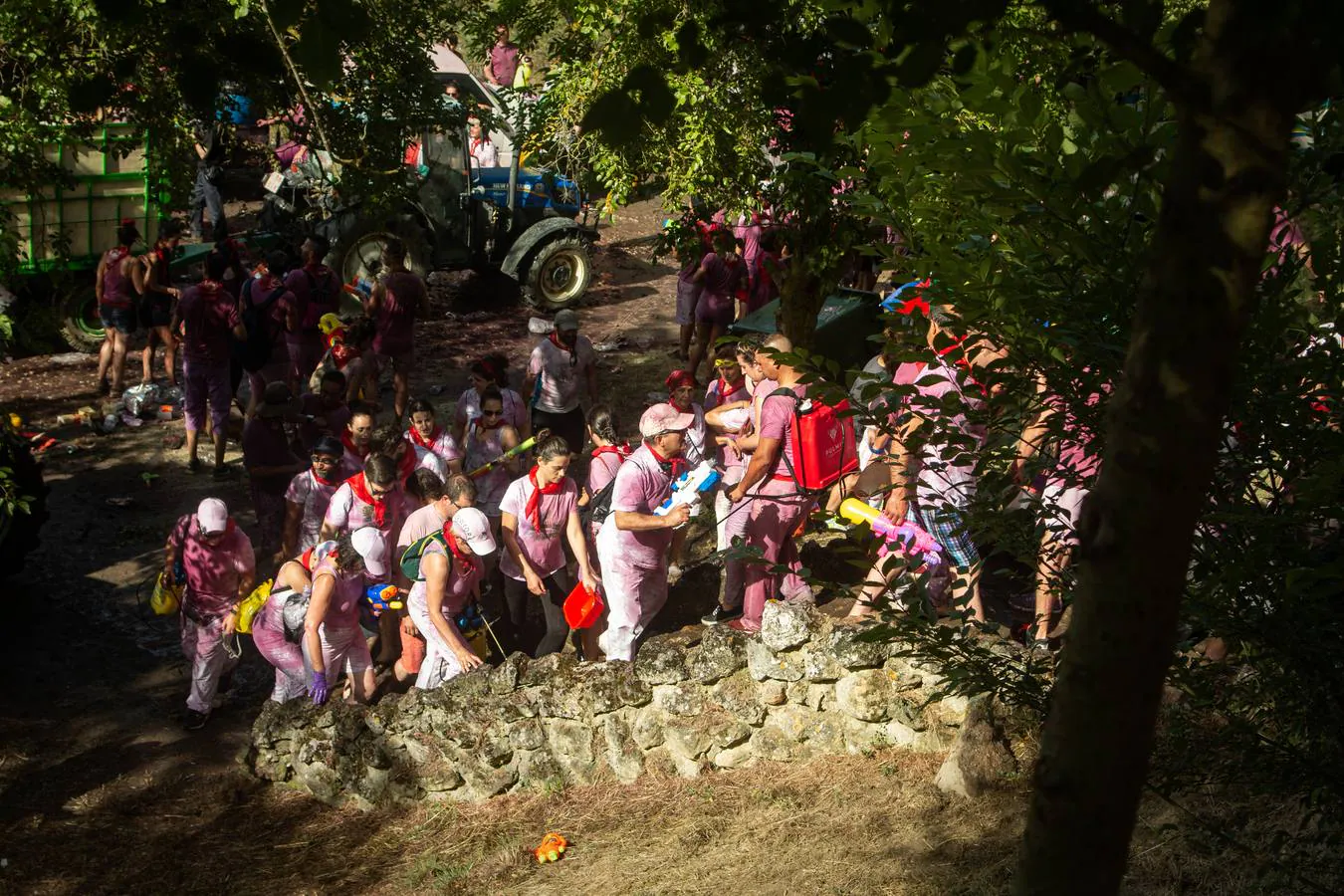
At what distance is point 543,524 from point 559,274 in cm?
817

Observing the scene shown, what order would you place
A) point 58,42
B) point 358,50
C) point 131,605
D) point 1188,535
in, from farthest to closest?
point 358,50 < point 131,605 < point 58,42 < point 1188,535

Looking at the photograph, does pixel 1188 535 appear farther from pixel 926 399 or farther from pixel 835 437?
pixel 835 437

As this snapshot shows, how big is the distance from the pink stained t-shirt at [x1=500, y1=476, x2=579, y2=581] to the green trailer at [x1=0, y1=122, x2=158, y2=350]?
20.6 feet

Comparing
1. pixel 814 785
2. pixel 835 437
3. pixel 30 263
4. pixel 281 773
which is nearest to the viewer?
pixel 814 785

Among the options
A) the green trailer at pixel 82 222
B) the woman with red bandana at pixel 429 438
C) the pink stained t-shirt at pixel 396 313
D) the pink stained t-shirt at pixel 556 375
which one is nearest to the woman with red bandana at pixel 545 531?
the woman with red bandana at pixel 429 438

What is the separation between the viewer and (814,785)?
5.80 m

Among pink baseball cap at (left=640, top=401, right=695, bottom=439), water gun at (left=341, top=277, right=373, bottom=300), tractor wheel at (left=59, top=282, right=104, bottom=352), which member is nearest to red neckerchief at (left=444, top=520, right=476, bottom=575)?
pink baseball cap at (left=640, top=401, right=695, bottom=439)

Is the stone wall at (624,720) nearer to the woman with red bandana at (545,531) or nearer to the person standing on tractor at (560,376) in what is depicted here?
the woman with red bandana at (545,531)

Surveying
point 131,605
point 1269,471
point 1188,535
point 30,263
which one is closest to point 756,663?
point 1269,471

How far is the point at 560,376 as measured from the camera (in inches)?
369

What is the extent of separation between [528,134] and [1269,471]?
682 centimetres

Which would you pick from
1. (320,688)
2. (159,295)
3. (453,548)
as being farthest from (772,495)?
(159,295)

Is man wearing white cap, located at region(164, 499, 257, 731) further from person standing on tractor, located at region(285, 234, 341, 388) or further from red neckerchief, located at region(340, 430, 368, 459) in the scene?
person standing on tractor, located at region(285, 234, 341, 388)

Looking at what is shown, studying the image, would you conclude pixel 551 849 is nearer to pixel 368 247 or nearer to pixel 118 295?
pixel 118 295
